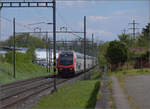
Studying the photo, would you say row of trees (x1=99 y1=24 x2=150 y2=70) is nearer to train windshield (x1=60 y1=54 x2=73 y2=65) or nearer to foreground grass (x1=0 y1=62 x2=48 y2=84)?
train windshield (x1=60 y1=54 x2=73 y2=65)

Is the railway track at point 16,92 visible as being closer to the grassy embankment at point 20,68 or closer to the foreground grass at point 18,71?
the foreground grass at point 18,71

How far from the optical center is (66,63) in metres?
38.9

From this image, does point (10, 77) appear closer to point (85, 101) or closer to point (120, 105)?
point (85, 101)

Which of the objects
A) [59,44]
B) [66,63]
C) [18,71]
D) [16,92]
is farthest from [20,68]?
[59,44]

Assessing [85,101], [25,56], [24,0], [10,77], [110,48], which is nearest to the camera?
[85,101]

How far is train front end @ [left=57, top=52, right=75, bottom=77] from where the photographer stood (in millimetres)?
38750

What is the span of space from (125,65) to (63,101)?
27.0 metres

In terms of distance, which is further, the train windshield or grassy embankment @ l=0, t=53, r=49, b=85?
grassy embankment @ l=0, t=53, r=49, b=85

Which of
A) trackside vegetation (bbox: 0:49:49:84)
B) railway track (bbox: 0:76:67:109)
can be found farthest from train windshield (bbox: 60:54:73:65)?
railway track (bbox: 0:76:67:109)

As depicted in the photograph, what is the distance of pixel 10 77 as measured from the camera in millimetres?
37312

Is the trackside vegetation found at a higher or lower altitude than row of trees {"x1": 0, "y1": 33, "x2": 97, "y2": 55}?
lower

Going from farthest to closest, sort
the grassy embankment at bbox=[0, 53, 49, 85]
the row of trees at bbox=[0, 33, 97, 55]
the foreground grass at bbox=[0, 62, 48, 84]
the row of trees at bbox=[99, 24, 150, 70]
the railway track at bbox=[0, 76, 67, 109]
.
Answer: the row of trees at bbox=[0, 33, 97, 55]
the row of trees at bbox=[99, 24, 150, 70]
the grassy embankment at bbox=[0, 53, 49, 85]
the foreground grass at bbox=[0, 62, 48, 84]
the railway track at bbox=[0, 76, 67, 109]

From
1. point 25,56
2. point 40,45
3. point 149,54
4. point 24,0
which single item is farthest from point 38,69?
point 40,45

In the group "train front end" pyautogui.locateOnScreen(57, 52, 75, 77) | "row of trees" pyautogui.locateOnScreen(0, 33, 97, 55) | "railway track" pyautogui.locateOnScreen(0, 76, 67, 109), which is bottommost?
"railway track" pyautogui.locateOnScreen(0, 76, 67, 109)
